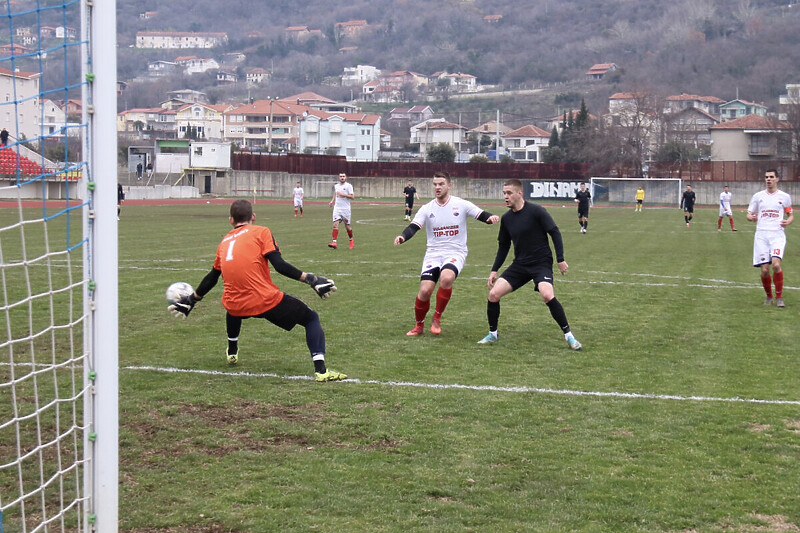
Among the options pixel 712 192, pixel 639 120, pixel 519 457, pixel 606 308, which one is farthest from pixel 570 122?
pixel 519 457

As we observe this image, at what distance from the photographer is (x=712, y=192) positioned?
68188mm

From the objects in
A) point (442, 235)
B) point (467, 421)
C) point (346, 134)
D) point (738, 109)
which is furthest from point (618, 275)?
point (738, 109)

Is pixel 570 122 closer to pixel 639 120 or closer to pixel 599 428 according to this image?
pixel 639 120

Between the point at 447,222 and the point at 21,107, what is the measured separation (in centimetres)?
611

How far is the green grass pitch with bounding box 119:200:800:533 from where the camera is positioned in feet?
18.0

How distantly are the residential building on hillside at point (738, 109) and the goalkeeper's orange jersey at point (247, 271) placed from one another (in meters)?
147

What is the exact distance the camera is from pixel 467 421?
24.1 ft

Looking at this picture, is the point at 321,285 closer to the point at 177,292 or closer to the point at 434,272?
the point at 177,292

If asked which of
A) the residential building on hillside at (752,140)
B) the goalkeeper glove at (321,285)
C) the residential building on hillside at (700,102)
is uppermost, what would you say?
the residential building on hillside at (700,102)

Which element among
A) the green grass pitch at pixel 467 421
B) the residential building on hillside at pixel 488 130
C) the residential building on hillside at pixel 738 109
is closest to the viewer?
the green grass pitch at pixel 467 421

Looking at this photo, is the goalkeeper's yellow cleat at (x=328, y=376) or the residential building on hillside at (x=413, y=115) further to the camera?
the residential building on hillside at (x=413, y=115)

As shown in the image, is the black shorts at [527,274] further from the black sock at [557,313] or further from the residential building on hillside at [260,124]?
the residential building on hillside at [260,124]

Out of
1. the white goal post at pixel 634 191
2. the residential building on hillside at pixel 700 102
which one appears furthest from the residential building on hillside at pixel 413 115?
the white goal post at pixel 634 191

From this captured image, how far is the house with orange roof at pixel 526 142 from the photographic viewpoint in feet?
463
